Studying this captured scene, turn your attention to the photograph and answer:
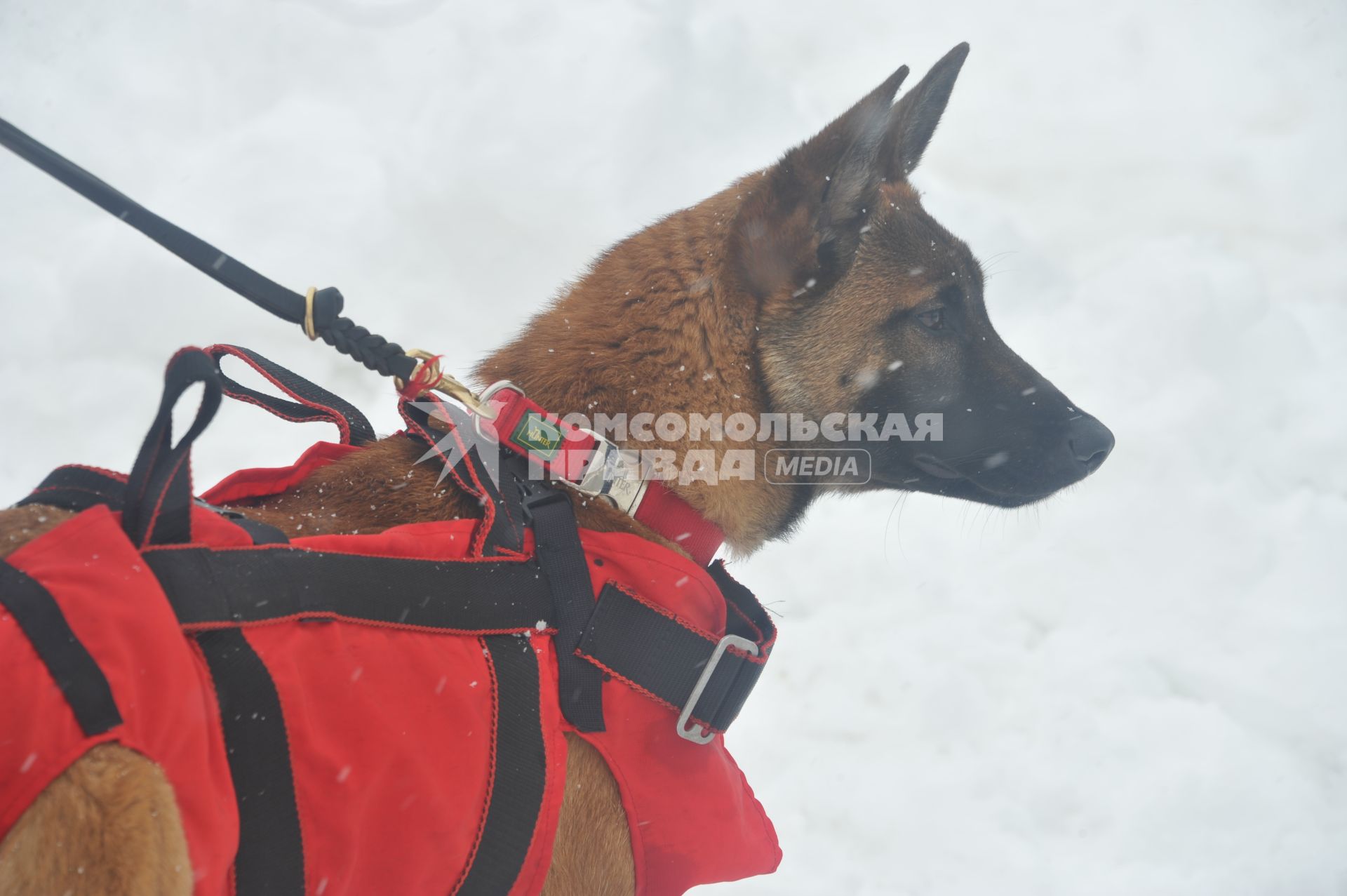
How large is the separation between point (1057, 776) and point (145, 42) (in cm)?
655

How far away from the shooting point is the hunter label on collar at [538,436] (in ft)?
5.45

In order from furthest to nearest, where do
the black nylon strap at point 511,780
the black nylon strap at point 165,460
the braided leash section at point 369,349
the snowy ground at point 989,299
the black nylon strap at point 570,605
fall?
the snowy ground at point 989,299 → the braided leash section at point 369,349 → the black nylon strap at point 570,605 → the black nylon strap at point 511,780 → the black nylon strap at point 165,460

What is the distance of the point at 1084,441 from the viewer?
92.4 inches

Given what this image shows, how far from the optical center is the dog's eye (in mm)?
2312

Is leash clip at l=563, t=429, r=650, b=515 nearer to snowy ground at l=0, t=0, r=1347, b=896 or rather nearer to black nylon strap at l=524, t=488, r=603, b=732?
black nylon strap at l=524, t=488, r=603, b=732

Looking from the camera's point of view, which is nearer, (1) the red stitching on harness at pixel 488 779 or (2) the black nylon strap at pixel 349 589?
(2) the black nylon strap at pixel 349 589

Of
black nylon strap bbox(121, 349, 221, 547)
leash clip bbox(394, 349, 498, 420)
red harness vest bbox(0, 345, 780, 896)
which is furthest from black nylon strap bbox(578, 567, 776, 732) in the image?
black nylon strap bbox(121, 349, 221, 547)

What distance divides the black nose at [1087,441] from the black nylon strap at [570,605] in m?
1.60

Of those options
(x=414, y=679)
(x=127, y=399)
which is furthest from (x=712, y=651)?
(x=127, y=399)

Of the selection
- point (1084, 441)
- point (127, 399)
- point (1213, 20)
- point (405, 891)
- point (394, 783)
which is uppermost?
point (1213, 20)

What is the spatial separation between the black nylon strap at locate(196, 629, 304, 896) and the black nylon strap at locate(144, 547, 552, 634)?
6 cm

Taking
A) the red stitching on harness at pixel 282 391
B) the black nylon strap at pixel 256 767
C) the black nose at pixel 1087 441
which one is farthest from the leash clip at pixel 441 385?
the black nose at pixel 1087 441

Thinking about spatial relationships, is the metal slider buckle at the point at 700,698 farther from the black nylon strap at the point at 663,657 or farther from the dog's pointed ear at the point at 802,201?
the dog's pointed ear at the point at 802,201

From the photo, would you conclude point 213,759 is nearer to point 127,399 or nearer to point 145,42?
point 127,399
